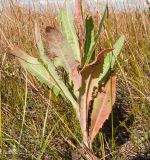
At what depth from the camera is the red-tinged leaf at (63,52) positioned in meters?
0.79

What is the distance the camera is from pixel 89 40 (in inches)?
32.7

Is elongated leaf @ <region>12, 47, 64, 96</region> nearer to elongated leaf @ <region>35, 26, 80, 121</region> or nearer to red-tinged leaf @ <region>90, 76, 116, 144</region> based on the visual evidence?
elongated leaf @ <region>35, 26, 80, 121</region>

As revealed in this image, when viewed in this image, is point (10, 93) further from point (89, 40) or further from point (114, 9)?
point (114, 9)

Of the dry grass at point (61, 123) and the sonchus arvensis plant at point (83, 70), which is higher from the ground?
the sonchus arvensis plant at point (83, 70)

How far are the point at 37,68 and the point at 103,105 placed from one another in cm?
23

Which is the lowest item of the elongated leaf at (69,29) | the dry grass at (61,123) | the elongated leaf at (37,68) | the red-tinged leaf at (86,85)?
the dry grass at (61,123)

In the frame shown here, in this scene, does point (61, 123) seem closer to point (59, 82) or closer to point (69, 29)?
point (59, 82)

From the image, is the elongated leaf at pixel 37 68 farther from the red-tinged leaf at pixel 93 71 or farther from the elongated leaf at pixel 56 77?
the red-tinged leaf at pixel 93 71

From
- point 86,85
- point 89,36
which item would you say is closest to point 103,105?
point 86,85

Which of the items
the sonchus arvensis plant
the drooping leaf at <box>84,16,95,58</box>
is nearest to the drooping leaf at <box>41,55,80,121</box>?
the sonchus arvensis plant

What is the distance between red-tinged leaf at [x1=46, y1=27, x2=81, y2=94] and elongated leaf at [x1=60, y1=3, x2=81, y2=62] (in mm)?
27

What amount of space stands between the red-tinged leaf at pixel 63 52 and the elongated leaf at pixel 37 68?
9 centimetres

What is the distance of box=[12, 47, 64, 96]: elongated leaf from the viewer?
912 mm

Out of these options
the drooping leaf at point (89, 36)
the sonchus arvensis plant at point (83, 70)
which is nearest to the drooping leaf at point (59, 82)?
the sonchus arvensis plant at point (83, 70)
